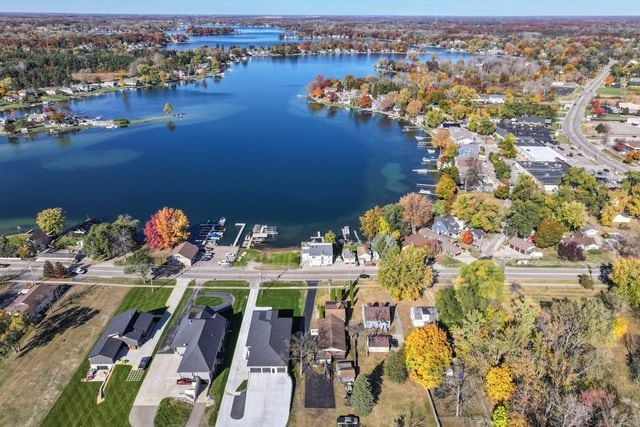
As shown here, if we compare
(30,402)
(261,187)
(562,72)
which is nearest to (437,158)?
(261,187)

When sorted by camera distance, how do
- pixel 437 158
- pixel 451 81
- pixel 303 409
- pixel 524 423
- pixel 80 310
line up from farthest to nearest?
1. pixel 451 81
2. pixel 437 158
3. pixel 80 310
4. pixel 303 409
5. pixel 524 423

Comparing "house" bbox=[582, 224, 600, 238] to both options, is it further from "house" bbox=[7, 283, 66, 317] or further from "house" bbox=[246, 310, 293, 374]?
"house" bbox=[7, 283, 66, 317]

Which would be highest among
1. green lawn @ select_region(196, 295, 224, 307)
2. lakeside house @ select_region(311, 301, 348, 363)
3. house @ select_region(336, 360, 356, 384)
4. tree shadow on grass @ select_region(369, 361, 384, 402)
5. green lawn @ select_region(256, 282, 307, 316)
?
lakeside house @ select_region(311, 301, 348, 363)

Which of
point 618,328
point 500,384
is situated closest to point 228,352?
point 500,384

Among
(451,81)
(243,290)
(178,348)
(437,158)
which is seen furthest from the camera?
(451,81)

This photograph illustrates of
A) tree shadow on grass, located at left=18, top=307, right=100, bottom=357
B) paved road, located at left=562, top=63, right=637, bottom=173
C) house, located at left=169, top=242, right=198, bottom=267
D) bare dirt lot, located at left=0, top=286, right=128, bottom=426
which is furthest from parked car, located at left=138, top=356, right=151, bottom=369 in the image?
paved road, located at left=562, top=63, right=637, bottom=173

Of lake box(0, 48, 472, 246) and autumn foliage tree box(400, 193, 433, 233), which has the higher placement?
autumn foliage tree box(400, 193, 433, 233)

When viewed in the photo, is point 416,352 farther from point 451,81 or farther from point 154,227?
point 451,81

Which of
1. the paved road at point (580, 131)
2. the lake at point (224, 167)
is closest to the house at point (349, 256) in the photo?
the lake at point (224, 167)
